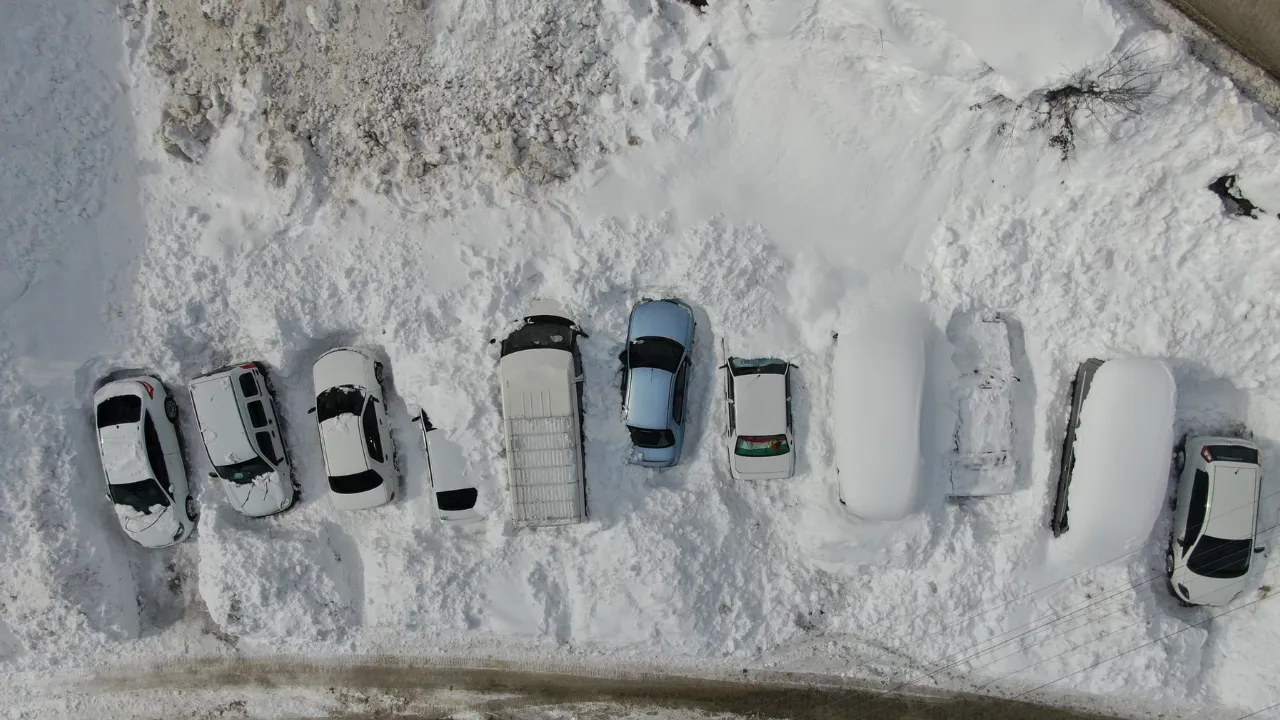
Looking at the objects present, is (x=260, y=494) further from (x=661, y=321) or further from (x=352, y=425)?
(x=661, y=321)

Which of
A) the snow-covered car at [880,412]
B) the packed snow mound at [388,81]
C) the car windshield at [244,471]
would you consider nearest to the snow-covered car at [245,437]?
the car windshield at [244,471]

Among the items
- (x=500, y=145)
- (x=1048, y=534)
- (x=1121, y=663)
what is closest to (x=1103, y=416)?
(x=1048, y=534)

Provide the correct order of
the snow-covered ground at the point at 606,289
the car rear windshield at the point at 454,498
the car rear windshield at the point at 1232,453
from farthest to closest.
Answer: the car rear windshield at the point at 454,498 → the snow-covered ground at the point at 606,289 → the car rear windshield at the point at 1232,453

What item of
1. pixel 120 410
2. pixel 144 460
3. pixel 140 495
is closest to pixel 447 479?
pixel 144 460

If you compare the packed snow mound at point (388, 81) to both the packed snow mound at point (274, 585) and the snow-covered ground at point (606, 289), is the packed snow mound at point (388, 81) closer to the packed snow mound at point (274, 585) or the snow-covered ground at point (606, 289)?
the snow-covered ground at point (606, 289)

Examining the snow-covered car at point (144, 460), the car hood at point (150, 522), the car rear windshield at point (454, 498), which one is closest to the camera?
the car rear windshield at point (454, 498)

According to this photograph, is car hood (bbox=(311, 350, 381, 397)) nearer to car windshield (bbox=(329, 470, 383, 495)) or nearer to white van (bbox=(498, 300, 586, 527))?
car windshield (bbox=(329, 470, 383, 495))

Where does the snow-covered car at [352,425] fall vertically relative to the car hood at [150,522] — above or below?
above
